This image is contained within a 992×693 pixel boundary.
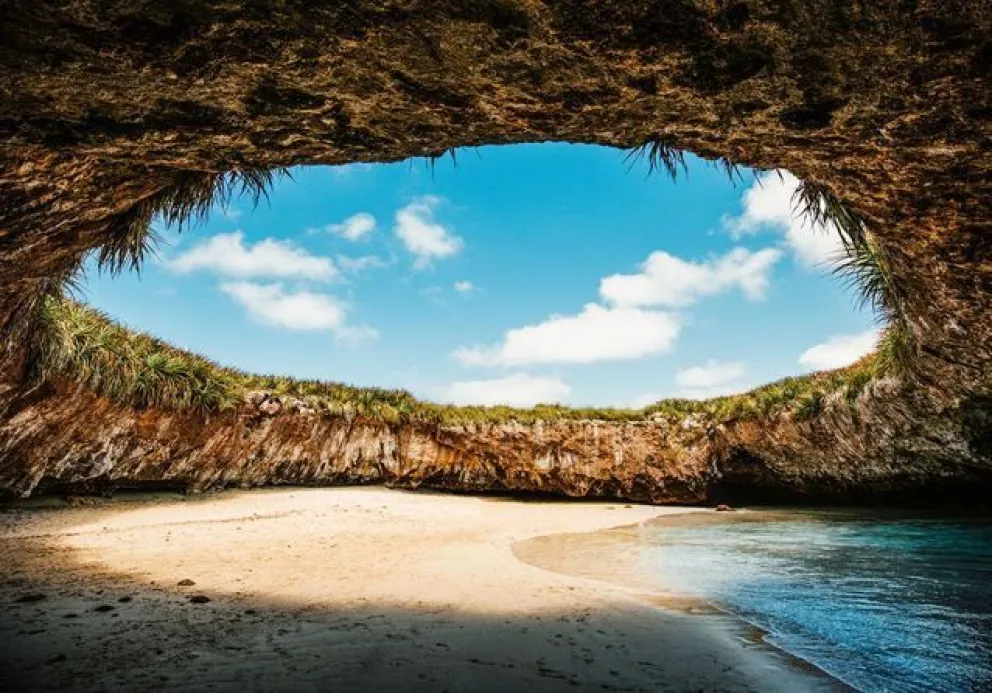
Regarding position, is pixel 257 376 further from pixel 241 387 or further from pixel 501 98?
pixel 501 98

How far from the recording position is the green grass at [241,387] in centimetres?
682

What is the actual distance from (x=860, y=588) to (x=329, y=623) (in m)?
4.23

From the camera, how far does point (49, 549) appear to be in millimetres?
5242

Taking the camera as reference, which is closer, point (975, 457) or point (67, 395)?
point (67, 395)

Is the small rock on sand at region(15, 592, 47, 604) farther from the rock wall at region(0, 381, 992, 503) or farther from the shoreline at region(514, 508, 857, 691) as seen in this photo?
the shoreline at region(514, 508, 857, 691)

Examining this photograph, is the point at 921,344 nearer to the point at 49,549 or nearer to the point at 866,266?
the point at 866,266

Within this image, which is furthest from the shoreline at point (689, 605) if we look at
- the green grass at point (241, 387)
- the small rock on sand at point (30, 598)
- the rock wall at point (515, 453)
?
the green grass at point (241, 387)

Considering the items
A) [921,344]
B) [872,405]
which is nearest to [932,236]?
[921,344]

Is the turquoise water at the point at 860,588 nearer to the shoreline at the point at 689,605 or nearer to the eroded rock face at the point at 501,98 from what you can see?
the shoreline at the point at 689,605

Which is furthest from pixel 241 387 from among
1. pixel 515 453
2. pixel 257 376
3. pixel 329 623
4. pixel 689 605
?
pixel 689 605

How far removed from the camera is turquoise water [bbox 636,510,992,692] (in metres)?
2.81

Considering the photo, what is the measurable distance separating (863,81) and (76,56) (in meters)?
3.60

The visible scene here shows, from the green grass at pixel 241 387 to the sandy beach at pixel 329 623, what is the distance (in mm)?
2083

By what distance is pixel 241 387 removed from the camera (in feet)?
31.5
